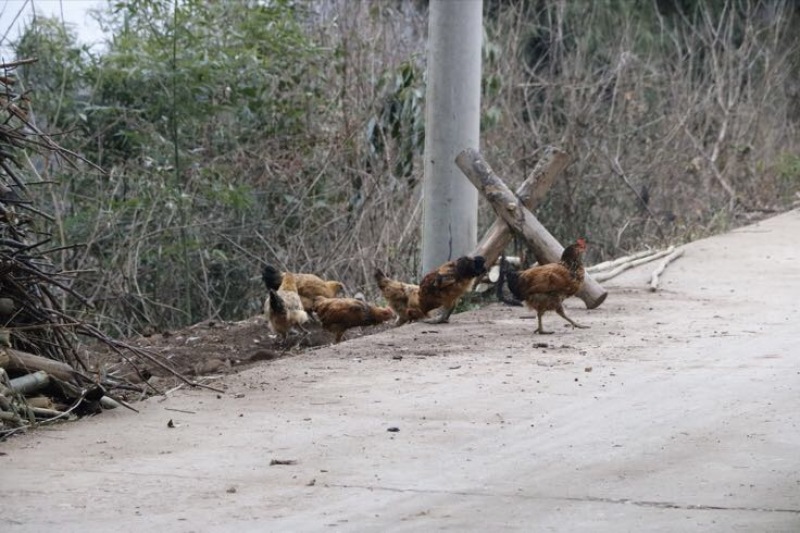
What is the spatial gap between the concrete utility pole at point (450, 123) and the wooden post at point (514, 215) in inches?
11.6

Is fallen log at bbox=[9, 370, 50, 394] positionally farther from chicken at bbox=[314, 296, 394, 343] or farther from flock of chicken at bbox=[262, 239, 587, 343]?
chicken at bbox=[314, 296, 394, 343]

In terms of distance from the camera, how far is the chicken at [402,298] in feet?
36.6

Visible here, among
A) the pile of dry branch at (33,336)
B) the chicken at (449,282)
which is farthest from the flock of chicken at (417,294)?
the pile of dry branch at (33,336)

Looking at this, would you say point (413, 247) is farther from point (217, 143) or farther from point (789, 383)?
point (789, 383)

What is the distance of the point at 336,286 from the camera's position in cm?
1178

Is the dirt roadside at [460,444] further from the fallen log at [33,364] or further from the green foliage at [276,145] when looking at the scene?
the green foliage at [276,145]

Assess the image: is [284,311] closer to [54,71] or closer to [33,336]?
[33,336]

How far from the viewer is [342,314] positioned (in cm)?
1084

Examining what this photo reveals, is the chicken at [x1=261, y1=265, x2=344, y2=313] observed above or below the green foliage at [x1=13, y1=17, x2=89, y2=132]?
below

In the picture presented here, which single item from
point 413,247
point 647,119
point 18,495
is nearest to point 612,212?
point 647,119

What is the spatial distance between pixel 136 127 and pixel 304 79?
99.3 inches

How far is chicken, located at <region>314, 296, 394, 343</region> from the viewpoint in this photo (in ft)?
35.6

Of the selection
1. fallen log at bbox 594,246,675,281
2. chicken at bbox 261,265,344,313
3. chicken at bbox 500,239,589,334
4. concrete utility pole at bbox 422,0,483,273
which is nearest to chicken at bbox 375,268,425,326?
chicken at bbox 261,265,344,313

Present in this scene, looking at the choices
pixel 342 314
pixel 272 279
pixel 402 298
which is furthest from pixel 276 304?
pixel 402 298
